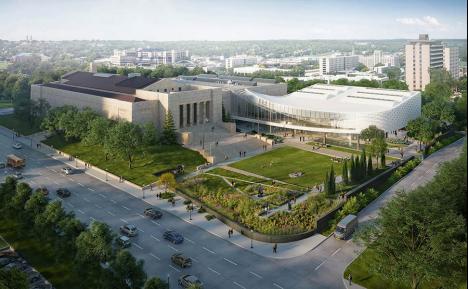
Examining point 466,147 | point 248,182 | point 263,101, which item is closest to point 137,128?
point 248,182

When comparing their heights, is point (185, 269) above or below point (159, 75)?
below

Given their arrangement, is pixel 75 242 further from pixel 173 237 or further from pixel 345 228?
pixel 345 228

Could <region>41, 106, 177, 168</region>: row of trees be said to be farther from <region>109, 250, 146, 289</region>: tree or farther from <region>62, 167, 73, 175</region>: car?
<region>109, 250, 146, 289</region>: tree

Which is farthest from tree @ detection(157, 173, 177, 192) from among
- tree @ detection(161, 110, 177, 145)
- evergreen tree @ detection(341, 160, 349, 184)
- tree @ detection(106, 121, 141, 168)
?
evergreen tree @ detection(341, 160, 349, 184)

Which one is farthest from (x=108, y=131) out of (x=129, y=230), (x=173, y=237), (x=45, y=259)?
(x=45, y=259)

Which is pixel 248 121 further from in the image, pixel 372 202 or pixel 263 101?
pixel 372 202

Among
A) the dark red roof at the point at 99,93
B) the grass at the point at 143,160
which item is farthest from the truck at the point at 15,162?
the dark red roof at the point at 99,93
